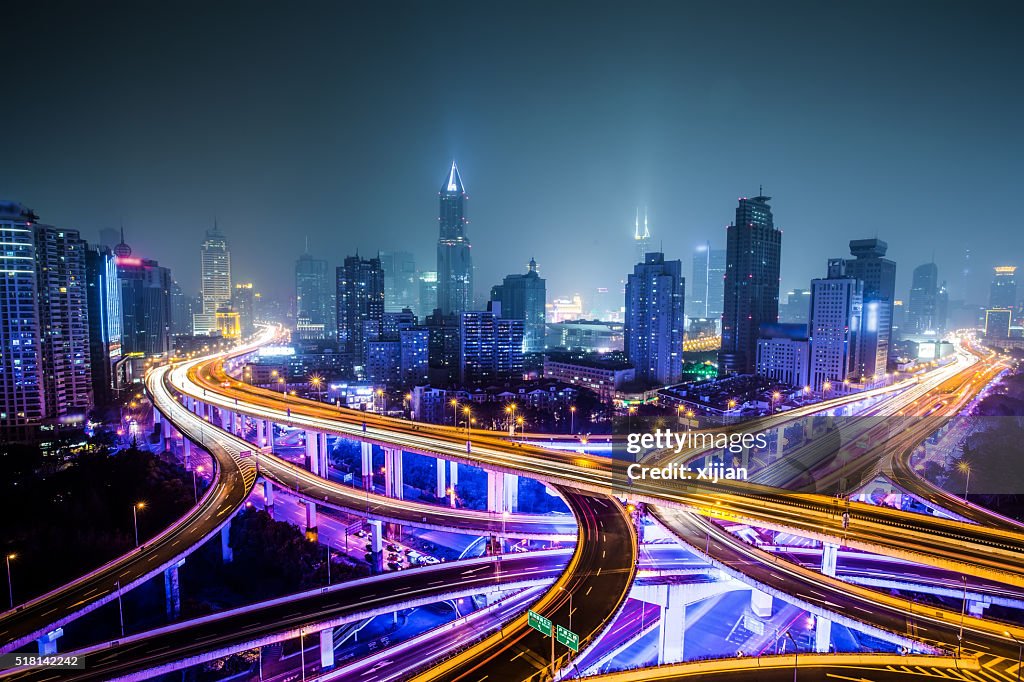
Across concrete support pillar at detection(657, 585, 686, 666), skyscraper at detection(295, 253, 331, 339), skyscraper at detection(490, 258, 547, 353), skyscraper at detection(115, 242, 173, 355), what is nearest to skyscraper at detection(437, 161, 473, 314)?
skyscraper at detection(490, 258, 547, 353)

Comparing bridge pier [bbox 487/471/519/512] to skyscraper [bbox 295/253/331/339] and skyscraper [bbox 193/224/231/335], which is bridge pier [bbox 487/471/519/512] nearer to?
skyscraper [bbox 295/253/331/339]

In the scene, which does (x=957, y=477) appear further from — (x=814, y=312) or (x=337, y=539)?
(x=337, y=539)

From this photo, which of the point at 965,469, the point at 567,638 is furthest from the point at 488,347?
the point at 567,638

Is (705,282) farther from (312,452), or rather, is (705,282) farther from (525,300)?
(312,452)

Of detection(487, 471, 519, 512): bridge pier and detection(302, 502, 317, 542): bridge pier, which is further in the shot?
detection(302, 502, 317, 542): bridge pier

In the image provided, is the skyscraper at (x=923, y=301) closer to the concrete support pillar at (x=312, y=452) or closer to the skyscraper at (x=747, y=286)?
the skyscraper at (x=747, y=286)

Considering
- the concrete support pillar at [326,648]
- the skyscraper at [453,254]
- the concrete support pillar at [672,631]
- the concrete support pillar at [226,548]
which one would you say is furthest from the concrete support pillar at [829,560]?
the skyscraper at [453,254]
